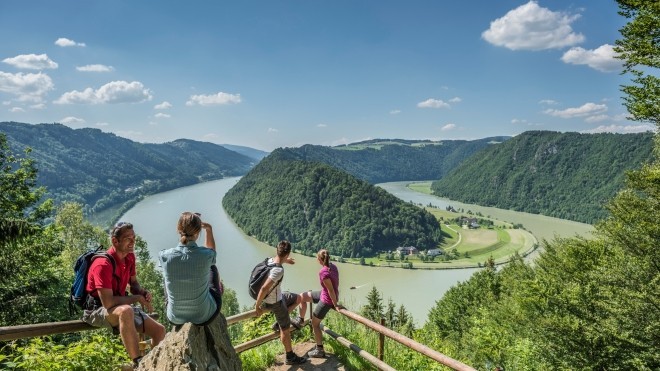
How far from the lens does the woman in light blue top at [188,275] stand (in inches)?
126

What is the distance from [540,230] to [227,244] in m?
98.7

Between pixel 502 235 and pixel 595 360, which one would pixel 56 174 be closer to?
pixel 502 235

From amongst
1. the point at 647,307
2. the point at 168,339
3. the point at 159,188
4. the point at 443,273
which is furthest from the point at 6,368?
the point at 159,188

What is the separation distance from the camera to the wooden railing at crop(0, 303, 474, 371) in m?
3.06

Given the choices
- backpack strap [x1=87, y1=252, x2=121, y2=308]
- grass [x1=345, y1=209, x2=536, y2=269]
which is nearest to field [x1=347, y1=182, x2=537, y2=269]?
grass [x1=345, y1=209, x2=536, y2=269]

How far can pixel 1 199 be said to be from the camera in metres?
12.2

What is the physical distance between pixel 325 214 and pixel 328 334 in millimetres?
115052

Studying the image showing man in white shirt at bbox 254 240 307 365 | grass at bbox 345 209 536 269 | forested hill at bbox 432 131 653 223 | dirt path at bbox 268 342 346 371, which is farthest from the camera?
forested hill at bbox 432 131 653 223

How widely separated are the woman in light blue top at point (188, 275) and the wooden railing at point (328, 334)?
0.77 metres

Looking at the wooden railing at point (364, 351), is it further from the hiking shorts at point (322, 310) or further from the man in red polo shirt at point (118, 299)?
the man in red polo shirt at point (118, 299)

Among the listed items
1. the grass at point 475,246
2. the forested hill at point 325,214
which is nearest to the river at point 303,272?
the grass at point 475,246

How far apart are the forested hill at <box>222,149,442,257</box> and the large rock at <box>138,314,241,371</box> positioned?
98746mm

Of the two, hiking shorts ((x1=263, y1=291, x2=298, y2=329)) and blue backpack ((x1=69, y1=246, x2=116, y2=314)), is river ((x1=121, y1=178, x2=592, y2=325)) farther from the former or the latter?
blue backpack ((x1=69, y1=246, x2=116, y2=314))

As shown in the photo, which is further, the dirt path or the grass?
the grass
